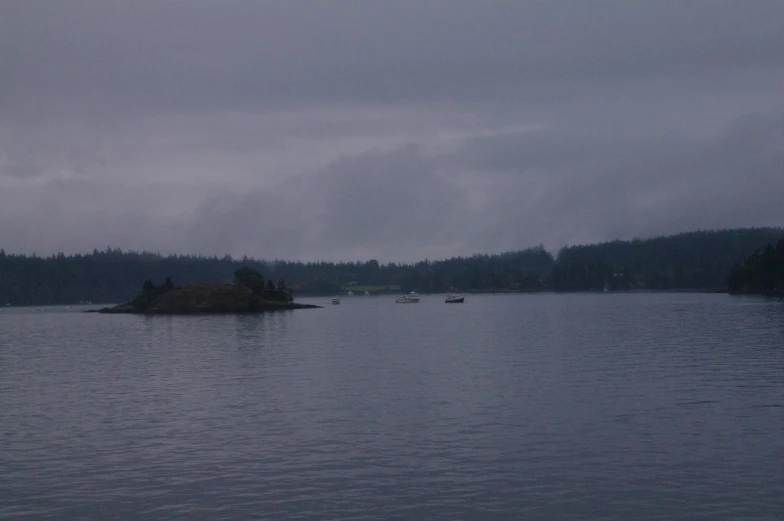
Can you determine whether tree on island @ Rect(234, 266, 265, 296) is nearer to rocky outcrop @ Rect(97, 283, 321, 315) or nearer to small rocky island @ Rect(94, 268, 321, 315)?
small rocky island @ Rect(94, 268, 321, 315)

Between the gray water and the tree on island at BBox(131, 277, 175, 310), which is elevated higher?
the tree on island at BBox(131, 277, 175, 310)

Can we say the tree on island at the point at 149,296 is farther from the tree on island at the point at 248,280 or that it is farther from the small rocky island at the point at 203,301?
the tree on island at the point at 248,280

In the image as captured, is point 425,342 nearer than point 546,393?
No

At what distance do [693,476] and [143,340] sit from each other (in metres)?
73.1

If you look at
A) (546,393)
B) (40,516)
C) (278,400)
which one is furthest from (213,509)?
(546,393)

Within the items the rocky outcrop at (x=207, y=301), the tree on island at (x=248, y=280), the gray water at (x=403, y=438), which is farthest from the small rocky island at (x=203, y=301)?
the gray water at (x=403, y=438)

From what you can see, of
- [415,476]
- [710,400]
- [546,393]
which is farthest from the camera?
[546,393]

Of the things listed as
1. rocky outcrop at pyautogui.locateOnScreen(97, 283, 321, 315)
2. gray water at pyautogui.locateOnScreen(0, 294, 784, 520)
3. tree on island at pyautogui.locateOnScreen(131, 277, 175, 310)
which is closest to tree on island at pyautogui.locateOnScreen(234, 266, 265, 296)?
rocky outcrop at pyautogui.locateOnScreen(97, 283, 321, 315)

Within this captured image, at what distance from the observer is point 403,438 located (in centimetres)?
2894

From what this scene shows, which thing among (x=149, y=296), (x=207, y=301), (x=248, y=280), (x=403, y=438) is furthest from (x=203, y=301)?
(x=403, y=438)

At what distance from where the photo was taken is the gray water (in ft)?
70.1

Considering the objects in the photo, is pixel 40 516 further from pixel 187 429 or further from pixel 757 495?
pixel 757 495

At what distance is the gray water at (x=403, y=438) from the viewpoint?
70.1 feet

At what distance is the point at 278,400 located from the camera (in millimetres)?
38500
